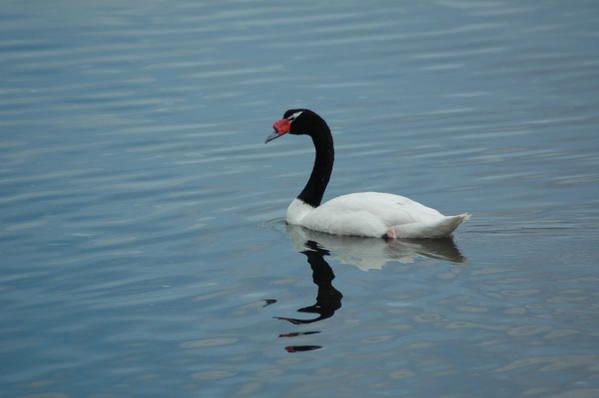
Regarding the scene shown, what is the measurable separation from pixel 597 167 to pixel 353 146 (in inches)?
135

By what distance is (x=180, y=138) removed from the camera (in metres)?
17.0

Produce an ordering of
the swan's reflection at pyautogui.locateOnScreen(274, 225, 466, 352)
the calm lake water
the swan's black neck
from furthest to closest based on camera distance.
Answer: the swan's black neck, the swan's reflection at pyautogui.locateOnScreen(274, 225, 466, 352), the calm lake water

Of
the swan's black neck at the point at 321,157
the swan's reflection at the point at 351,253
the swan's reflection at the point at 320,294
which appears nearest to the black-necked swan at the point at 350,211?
the swan's black neck at the point at 321,157

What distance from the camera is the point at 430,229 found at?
36.7 ft

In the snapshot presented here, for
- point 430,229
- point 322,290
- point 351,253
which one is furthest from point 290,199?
point 322,290

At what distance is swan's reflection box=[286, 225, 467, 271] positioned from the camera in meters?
10.7

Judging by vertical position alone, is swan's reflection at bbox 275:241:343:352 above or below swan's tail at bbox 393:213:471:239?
below

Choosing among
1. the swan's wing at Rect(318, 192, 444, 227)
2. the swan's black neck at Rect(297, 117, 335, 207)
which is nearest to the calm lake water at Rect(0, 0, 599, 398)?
the swan's wing at Rect(318, 192, 444, 227)

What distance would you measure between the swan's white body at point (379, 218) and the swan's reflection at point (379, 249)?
83 mm

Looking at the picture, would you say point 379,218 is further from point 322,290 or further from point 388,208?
point 322,290

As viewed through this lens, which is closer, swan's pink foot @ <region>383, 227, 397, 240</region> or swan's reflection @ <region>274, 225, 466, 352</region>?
swan's reflection @ <region>274, 225, 466, 352</region>

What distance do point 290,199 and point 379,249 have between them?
108 inches

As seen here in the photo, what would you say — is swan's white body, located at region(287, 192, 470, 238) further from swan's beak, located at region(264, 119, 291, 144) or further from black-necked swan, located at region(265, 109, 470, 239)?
swan's beak, located at region(264, 119, 291, 144)

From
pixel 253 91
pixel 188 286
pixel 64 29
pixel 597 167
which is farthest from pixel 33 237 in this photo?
pixel 64 29
